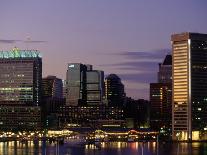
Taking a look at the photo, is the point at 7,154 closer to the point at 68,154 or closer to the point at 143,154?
the point at 68,154

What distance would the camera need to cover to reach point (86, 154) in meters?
151

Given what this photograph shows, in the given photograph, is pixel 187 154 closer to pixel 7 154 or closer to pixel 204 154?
pixel 204 154

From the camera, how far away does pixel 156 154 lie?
148 meters

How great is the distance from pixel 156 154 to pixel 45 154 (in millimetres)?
22821

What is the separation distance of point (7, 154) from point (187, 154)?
3644cm

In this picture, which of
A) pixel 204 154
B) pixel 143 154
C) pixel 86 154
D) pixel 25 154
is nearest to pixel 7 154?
pixel 25 154

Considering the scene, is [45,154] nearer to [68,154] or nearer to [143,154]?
[68,154]

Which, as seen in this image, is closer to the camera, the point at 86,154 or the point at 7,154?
the point at 7,154

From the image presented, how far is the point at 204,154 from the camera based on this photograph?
142 metres

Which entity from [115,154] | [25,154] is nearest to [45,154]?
[25,154]

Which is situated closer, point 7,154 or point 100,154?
point 7,154

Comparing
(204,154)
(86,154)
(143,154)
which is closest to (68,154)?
(86,154)

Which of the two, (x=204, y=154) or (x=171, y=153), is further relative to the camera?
(x=171, y=153)

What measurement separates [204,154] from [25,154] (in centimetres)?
3566
